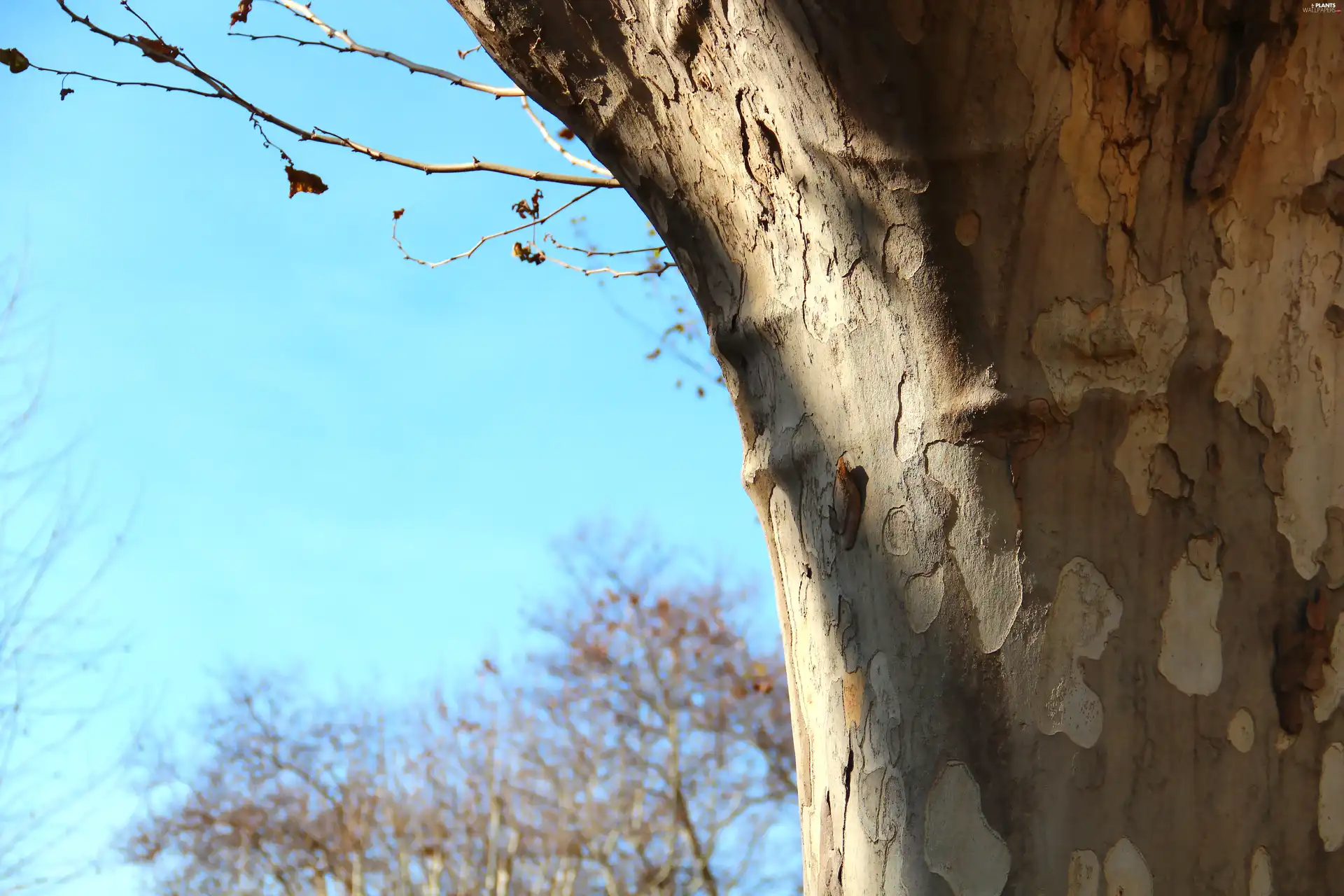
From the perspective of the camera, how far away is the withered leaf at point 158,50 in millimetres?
1933

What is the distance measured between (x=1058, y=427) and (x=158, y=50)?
5.99 feet

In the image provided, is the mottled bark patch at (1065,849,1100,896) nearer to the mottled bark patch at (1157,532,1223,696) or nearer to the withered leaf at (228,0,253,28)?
the mottled bark patch at (1157,532,1223,696)

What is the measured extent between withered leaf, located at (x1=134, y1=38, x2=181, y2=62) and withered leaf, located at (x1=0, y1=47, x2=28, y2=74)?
7.6 inches

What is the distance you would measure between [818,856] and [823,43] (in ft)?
2.44

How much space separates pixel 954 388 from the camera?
0.90 m

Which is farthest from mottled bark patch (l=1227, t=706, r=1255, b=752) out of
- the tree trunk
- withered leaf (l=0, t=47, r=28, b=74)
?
withered leaf (l=0, t=47, r=28, b=74)

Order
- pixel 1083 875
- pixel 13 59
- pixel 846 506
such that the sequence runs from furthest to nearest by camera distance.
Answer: pixel 13 59
pixel 846 506
pixel 1083 875

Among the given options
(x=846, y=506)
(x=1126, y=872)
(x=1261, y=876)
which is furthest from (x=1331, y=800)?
(x=846, y=506)

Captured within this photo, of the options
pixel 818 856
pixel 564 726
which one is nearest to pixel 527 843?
pixel 564 726

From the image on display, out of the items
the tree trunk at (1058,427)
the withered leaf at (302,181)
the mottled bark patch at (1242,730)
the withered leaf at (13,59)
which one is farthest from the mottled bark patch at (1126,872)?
the withered leaf at (13,59)

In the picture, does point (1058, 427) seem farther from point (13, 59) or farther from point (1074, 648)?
point (13, 59)

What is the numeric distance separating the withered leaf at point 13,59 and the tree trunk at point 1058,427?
1.49 m

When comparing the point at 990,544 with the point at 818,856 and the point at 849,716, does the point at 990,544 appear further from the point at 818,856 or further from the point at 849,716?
the point at 818,856

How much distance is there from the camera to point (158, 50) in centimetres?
195
